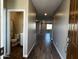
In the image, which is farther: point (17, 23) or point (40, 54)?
point (17, 23)

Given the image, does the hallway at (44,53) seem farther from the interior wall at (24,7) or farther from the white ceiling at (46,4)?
the white ceiling at (46,4)

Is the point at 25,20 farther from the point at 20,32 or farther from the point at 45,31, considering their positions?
the point at 45,31

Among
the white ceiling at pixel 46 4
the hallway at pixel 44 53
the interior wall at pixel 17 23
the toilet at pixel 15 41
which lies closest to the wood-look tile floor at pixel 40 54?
the hallway at pixel 44 53

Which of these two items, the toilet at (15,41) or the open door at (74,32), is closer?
the open door at (74,32)

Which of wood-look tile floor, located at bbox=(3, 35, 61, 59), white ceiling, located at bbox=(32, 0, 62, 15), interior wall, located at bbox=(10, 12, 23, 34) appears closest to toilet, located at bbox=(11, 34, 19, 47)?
interior wall, located at bbox=(10, 12, 23, 34)

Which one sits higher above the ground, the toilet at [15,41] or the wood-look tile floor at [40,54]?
the toilet at [15,41]

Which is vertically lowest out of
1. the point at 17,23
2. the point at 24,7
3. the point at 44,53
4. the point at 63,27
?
the point at 44,53

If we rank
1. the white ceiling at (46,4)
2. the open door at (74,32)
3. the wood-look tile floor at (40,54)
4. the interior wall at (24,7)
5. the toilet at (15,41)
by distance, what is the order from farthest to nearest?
the toilet at (15,41), the white ceiling at (46,4), the wood-look tile floor at (40,54), the interior wall at (24,7), the open door at (74,32)

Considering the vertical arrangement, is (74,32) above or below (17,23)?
below

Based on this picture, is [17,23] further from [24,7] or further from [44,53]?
[24,7]

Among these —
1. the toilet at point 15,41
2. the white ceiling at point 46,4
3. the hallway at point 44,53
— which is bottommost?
the hallway at point 44,53

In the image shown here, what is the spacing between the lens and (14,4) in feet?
19.4

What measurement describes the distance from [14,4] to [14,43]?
3.19 metres

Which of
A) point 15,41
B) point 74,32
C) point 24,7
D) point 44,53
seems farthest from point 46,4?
point 74,32
